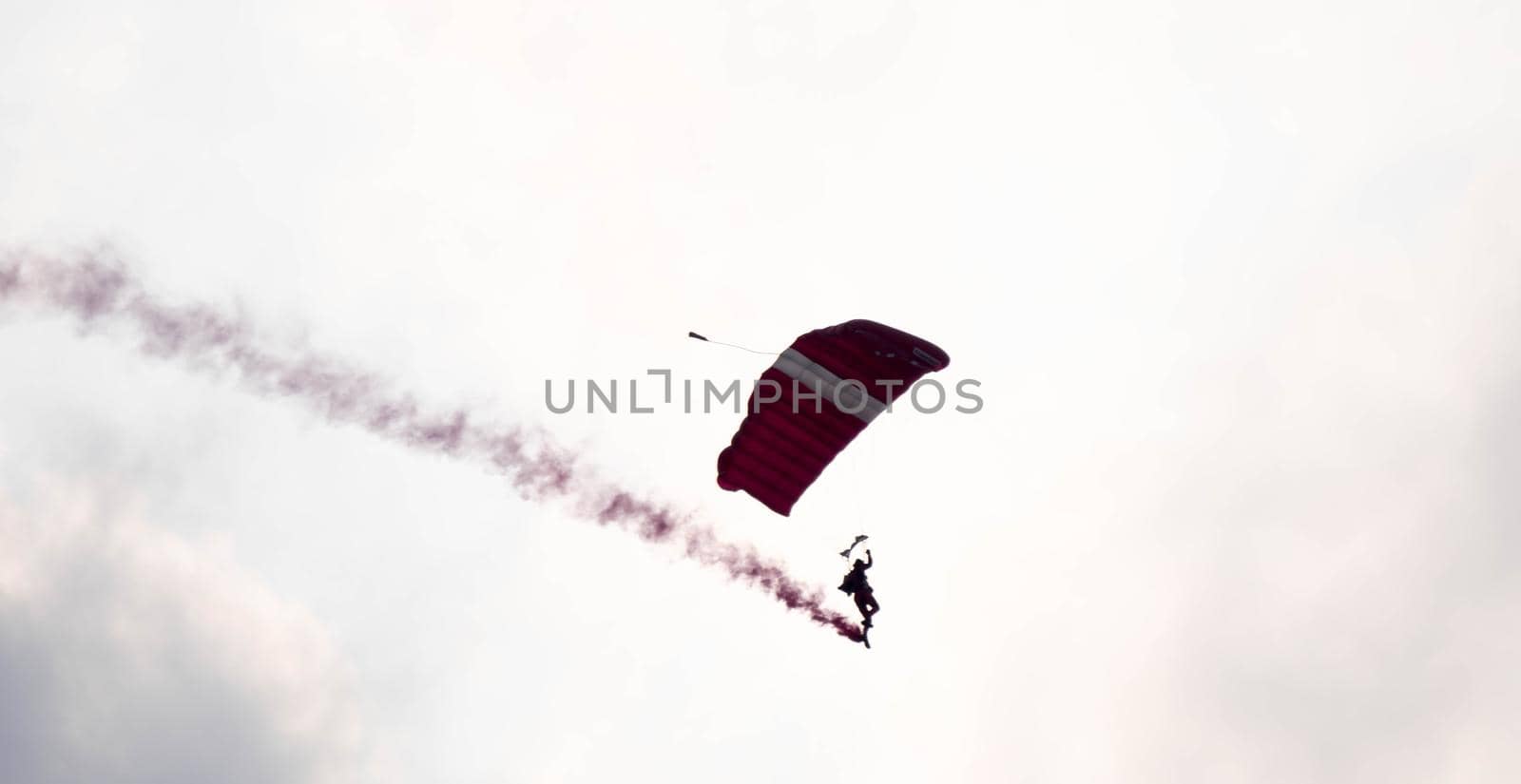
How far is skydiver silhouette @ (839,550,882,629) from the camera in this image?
28.9 meters

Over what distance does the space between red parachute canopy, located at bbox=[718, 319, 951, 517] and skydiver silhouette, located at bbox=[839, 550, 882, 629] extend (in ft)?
6.68

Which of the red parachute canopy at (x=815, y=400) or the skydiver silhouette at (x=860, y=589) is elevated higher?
the red parachute canopy at (x=815, y=400)

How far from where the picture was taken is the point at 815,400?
27781 millimetres

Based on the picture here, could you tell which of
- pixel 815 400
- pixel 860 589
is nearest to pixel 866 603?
pixel 860 589

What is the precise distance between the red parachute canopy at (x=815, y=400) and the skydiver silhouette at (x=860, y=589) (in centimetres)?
204

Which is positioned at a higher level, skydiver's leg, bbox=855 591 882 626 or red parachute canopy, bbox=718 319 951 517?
red parachute canopy, bbox=718 319 951 517

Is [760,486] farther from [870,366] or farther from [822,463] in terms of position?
[870,366]

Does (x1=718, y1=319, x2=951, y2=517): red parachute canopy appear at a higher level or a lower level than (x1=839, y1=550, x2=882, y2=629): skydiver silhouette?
higher

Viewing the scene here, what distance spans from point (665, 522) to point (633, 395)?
3359mm

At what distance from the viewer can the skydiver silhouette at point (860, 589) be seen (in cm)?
2891

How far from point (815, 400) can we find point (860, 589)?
441 centimetres

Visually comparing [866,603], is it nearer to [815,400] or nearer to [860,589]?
[860,589]

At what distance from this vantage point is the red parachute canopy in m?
27.3

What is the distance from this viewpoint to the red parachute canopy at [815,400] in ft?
89.6
